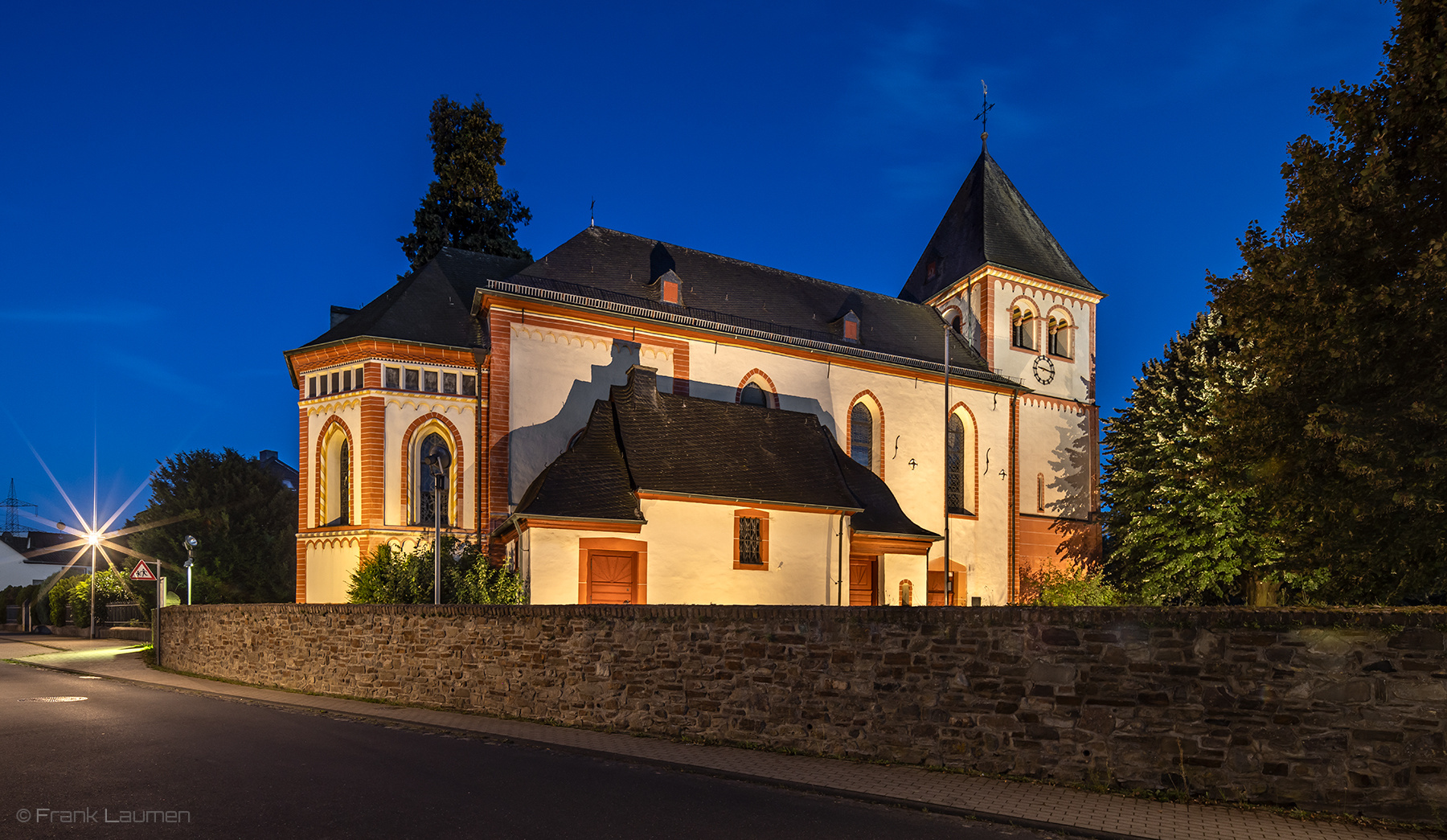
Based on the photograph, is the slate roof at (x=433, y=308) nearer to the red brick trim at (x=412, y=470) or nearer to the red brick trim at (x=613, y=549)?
the red brick trim at (x=412, y=470)

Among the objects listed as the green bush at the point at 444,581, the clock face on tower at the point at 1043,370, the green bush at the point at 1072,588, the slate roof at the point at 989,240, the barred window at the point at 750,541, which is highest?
the slate roof at the point at 989,240

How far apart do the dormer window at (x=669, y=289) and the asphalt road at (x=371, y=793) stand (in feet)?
61.3

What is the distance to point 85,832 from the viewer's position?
6680mm

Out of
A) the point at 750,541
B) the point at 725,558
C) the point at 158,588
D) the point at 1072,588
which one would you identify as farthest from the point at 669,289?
the point at 1072,588

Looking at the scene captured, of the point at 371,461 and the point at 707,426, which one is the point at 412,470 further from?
the point at 707,426

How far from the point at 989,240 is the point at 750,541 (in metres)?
20.5

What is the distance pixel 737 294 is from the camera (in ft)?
102

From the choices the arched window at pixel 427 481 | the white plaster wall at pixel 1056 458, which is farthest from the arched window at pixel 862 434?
the arched window at pixel 427 481

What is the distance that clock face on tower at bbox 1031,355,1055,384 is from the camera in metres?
36.2

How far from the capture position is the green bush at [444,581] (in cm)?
1794

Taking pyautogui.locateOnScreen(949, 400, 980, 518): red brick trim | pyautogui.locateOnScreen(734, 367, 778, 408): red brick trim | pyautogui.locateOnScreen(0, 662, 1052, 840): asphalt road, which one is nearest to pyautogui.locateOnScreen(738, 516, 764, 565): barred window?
pyautogui.locateOnScreen(734, 367, 778, 408): red brick trim

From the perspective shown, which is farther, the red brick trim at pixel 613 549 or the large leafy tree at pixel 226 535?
the large leafy tree at pixel 226 535

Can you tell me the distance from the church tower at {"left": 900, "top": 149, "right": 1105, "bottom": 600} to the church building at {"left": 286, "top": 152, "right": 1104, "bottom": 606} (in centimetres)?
11

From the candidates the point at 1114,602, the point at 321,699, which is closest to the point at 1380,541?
the point at 321,699
